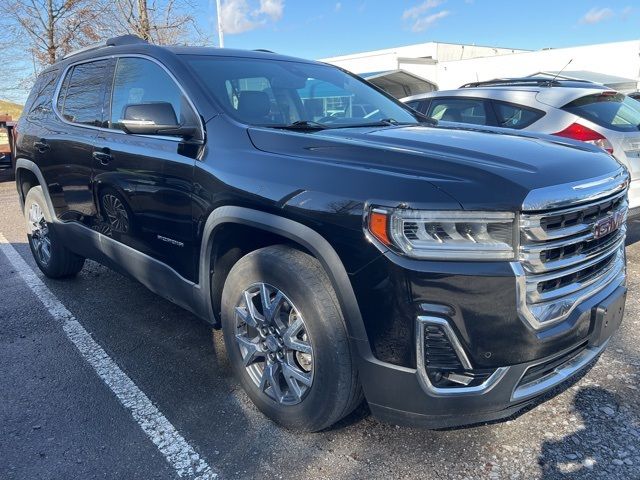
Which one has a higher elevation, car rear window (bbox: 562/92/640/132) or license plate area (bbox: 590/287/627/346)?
car rear window (bbox: 562/92/640/132)

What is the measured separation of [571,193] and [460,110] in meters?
4.37

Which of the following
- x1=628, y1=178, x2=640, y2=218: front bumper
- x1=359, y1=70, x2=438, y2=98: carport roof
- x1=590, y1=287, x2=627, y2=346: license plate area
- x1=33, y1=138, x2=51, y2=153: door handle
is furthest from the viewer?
x1=359, y1=70, x2=438, y2=98: carport roof

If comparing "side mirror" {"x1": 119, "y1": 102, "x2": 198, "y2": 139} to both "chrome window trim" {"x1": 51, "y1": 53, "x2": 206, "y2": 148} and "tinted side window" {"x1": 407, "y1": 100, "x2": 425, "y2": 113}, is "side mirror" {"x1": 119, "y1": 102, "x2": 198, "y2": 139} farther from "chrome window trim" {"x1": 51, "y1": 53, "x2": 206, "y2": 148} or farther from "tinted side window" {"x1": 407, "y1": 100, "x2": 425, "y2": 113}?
"tinted side window" {"x1": 407, "y1": 100, "x2": 425, "y2": 113}

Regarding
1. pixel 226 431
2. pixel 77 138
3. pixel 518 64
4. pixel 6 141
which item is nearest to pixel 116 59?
pixel 77 138

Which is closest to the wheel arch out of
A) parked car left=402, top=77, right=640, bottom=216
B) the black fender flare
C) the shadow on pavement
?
the black fender flare

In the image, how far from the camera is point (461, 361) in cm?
200

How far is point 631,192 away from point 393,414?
3786 mm

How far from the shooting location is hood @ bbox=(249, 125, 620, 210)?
1.99 m

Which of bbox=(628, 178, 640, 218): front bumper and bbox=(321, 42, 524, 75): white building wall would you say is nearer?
bbox=(628, 178, 640, 218): front bumper

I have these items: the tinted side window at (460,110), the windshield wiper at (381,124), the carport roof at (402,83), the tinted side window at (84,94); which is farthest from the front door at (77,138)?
the carport roof at (402,83)

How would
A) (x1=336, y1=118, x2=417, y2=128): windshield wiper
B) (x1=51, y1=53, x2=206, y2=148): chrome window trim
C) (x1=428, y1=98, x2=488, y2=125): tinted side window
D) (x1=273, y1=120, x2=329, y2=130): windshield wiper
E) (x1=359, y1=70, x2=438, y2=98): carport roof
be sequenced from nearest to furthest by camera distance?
1. (x1=273, y1=120, x2=329, y2=130): windshield wiper
2. (x1=51, y1=53, x2=206, y2=148): chrome window trim
3. (x1=336, y1=118, x2=417, y2=128): windshield wiper
4. (x1=428, y1=98, x2=488, y2=125): tinted side window
5. (x1=359, y1=70, x2=438, y2=98): carport roof

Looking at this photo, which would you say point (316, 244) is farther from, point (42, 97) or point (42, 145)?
point (42, 97)

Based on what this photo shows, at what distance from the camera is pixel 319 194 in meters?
2.23

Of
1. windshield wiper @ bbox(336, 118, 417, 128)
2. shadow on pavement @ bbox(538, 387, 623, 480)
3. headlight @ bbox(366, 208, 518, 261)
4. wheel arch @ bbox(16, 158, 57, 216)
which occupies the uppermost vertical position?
windshield wiper @ bbox(336, 118, 417, 128)
